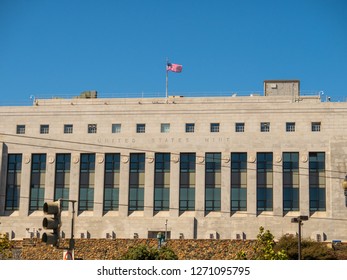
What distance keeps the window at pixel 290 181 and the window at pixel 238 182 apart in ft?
14.4

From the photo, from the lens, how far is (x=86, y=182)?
275ft

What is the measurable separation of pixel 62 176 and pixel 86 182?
304 centimetres

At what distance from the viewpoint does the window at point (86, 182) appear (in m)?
83.5

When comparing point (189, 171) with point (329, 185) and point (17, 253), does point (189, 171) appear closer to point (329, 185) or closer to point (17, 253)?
point (329, 185)

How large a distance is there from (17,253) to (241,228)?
2590 cm

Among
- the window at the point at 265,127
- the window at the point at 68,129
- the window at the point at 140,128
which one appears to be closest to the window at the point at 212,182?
the window at the point at 265,127

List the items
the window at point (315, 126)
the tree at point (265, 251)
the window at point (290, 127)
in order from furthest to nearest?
1. the window at point (290, 127)
2. the window at point (315, 126)
3. the tree at point (265, 251)

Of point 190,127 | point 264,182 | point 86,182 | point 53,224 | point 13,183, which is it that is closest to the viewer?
point 53,224

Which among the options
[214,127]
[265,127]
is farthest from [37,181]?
[265,127]

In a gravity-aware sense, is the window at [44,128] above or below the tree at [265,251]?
above

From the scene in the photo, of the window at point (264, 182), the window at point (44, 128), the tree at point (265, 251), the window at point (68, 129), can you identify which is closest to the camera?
the tree at point (265, 251)

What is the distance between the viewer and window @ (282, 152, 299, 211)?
80438mm

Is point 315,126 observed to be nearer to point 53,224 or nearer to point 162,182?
point 162,182

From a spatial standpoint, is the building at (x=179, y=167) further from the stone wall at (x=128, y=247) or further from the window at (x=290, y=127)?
the stone wall at (x=128, y=247)
